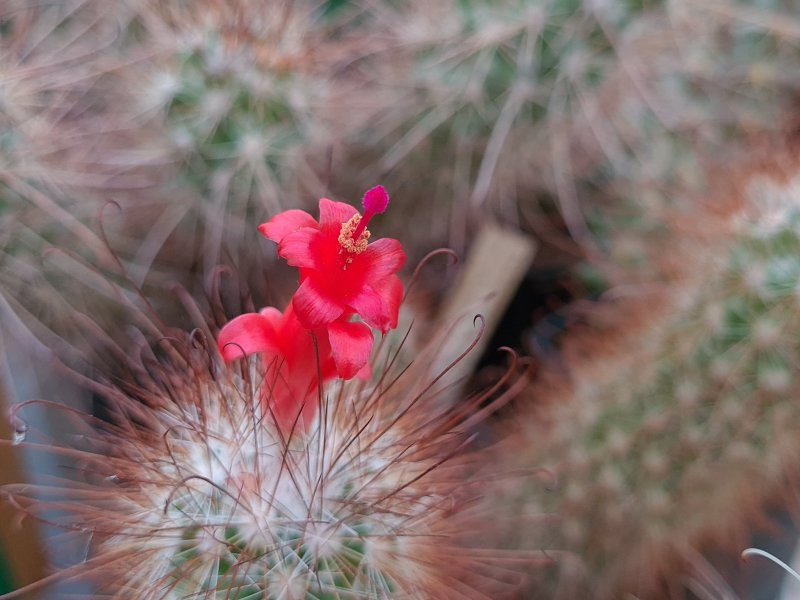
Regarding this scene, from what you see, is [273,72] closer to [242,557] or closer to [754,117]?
[242,557]

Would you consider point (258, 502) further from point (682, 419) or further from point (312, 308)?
point (682, 419)

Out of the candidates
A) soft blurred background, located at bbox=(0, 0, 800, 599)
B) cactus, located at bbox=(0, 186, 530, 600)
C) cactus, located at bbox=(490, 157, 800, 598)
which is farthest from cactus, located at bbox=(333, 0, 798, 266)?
cactus, located at bbox=(0, 186, 530, 600)

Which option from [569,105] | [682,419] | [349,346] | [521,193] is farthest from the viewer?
[521,193]

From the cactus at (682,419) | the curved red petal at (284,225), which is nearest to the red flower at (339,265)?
the curved red petal at (284,225)

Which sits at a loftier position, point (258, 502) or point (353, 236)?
point (353, 236)

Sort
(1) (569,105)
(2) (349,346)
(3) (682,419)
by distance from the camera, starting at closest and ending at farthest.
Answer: (2) (349,346)
(3) (682,419)
(1) (569,105)

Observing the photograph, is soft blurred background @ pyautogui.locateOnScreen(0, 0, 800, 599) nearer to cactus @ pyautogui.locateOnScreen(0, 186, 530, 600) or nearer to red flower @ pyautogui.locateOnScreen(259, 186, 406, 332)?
cactus @ pyautogui.locateOnScreen(0, 186, 530, 600)

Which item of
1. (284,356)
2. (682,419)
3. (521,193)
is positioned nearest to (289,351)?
(284,356)
